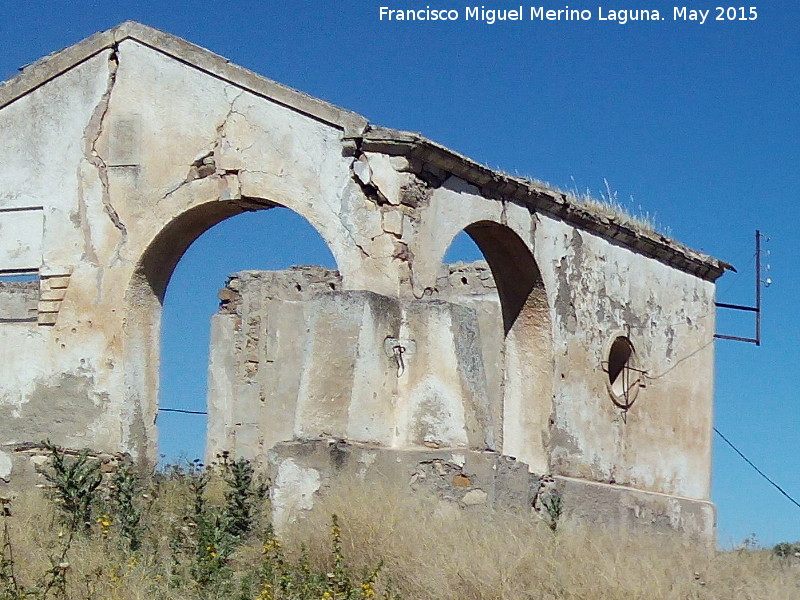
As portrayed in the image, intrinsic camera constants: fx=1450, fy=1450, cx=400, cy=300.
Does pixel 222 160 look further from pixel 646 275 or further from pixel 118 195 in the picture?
pixel 646 275

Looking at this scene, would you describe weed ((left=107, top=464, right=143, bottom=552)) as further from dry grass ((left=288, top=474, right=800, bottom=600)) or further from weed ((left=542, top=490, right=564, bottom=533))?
weed ((left=542, top=490, right=564, bottom=533))

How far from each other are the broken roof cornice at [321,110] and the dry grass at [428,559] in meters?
2.66

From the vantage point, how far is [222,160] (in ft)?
37.6

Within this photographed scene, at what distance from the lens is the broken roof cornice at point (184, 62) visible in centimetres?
1116

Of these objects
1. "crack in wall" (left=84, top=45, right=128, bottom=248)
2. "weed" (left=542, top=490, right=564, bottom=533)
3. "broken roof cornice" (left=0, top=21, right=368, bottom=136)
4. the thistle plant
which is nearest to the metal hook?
"weed" (left=542, top=490, right=564, bottom=533)

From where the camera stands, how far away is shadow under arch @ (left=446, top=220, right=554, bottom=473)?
12.9m

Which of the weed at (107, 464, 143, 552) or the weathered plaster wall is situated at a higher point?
the weathered plaster wall

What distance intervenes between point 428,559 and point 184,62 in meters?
4.90

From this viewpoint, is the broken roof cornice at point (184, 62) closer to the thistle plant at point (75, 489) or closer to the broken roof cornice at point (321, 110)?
the broken roof cornice at point (321, 110)

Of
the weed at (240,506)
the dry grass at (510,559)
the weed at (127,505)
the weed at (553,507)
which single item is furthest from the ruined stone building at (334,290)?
the dry grass at (510,559)

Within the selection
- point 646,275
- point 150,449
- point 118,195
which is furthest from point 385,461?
point 646,275

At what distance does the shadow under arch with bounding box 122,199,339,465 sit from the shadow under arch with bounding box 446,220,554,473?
8.32 feet

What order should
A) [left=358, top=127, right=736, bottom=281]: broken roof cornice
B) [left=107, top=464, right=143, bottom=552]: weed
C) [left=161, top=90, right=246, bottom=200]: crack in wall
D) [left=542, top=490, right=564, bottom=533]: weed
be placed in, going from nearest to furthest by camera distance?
[left=107, top=464, right=143, bottom=552]: weed → [left=542, top=490, right=564, bottom=533]: weed → [left=358, top=127, right=736, bottom=281]: broken roof cornice → [left=161, top=90, right=246, bottom=200]: crack in wall

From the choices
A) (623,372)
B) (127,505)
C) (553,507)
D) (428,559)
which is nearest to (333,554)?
(428,559)
